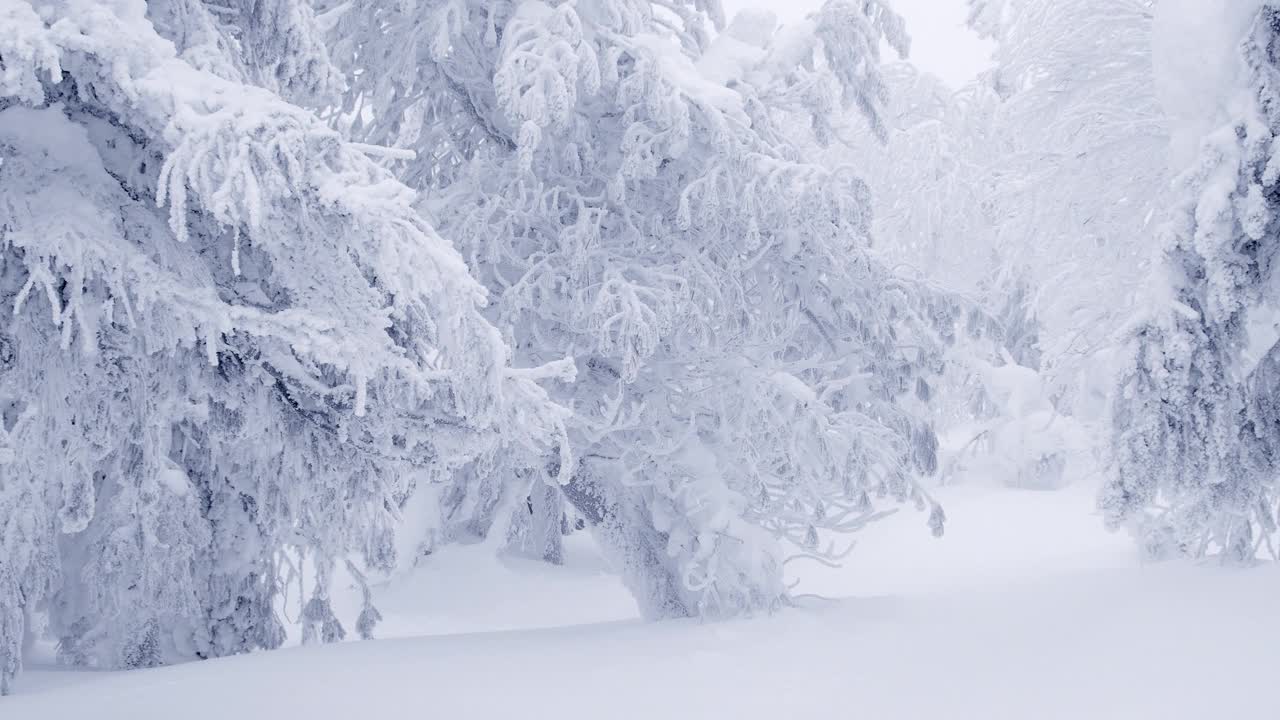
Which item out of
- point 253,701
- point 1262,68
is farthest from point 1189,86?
point 253,701

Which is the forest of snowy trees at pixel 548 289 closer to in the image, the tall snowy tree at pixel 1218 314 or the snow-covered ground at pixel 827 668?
the tall snowy tree at pixel 1218 314

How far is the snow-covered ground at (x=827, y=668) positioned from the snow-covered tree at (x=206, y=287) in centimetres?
95

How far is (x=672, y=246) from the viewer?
29.3 ft

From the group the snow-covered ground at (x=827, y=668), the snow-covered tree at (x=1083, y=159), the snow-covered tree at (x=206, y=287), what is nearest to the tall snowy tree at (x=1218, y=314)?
the snow-covered ground at (x=827, y=668)

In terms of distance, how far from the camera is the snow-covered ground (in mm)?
6488

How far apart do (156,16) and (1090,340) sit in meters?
8.78

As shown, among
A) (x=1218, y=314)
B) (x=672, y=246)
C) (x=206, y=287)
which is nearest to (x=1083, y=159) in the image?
(x=672, y=246)

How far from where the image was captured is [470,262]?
8.46m

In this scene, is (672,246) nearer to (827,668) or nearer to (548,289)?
(548,289)

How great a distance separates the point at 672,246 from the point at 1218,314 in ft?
13.6

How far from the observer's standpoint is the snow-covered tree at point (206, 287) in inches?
184

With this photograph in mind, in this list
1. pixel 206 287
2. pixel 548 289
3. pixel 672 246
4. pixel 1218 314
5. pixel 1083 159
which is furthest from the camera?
pixel 1083 159

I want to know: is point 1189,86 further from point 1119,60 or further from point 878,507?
point 878,507

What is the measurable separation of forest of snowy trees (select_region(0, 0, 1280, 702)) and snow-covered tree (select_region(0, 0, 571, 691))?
0.07 ft
